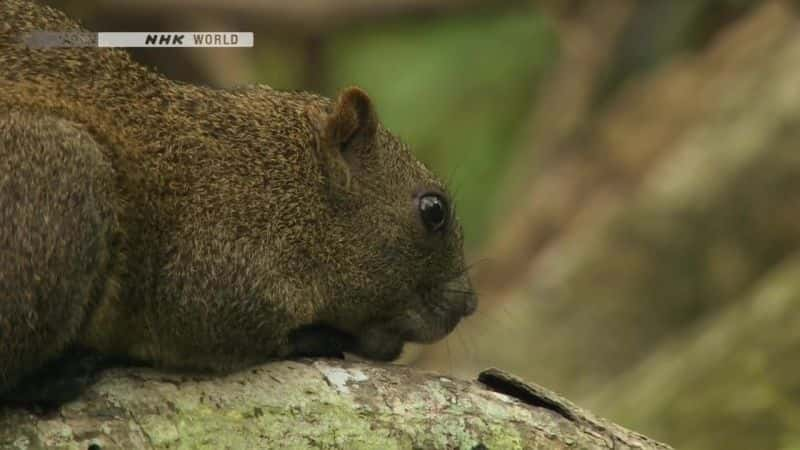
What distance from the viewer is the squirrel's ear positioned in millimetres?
5910

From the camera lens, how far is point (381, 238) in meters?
5.98

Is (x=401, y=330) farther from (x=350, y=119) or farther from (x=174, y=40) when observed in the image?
(x=174, y=40)

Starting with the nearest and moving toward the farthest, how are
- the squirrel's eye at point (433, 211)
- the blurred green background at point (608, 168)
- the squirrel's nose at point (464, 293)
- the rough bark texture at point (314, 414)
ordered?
the rough bark texture at point (314, 414) < the squirrel's eye at point (433, 211) < the squirrel's nose at point (464, 293) < the blurred green background at point (608, 168)

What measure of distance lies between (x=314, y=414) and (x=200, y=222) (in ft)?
2.84

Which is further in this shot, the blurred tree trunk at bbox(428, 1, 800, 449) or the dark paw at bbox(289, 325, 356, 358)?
the blurred tree trunk at bbox(428, 1, 800, 449)

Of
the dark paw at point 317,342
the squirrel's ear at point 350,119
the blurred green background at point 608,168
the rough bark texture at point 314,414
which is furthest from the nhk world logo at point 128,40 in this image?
the blurred green background at point 608,168

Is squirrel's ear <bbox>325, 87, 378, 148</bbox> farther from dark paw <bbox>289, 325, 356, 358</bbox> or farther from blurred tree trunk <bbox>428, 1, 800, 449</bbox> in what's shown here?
blurred tree trunk <bbox>428, 1, 800, 449</bbox>

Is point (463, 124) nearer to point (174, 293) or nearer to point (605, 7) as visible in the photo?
point (605, 7)

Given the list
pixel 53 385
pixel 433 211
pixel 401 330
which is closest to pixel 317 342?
pixel 401 330

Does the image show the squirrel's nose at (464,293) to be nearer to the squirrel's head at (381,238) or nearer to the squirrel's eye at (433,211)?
the squirrel's head at (381,238)

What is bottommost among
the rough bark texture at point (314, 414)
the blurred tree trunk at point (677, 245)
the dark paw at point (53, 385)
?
the dark paw at point (53, 385)

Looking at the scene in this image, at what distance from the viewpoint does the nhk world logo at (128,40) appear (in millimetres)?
5379

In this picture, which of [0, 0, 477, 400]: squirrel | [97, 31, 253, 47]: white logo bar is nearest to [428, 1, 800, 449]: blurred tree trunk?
[0, 0, 477, 400]: squirrel

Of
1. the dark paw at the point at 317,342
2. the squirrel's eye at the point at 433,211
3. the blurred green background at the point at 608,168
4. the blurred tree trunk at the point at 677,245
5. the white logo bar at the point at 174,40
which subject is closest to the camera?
the dark paw at the point at 317,342
